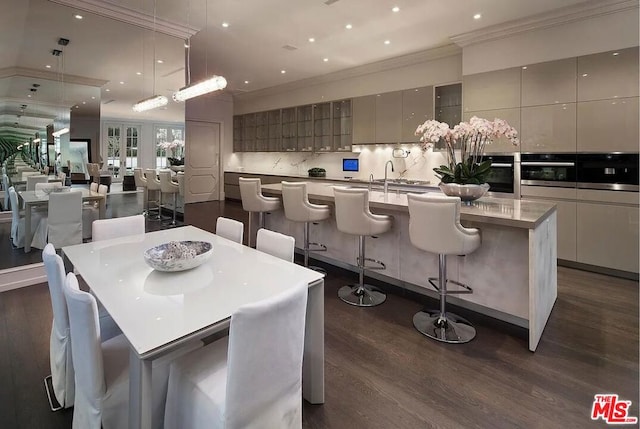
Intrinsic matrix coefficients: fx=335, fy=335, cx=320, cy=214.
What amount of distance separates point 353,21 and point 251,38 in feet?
5.18

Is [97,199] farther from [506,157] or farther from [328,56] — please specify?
[506,157]

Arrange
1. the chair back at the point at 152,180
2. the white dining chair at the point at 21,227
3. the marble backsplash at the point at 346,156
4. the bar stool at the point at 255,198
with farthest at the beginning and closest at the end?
the marble backsplash at the point at 346,156 < the chair back at the point at 152,180 < the bar stool at the point at 255,198 < the white dining chair at the point at 21,227

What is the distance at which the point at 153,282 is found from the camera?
1598mm

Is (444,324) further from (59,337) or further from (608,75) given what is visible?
(608,75)

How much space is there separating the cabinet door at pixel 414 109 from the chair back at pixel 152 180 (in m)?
4.14

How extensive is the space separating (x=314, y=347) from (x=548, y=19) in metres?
4.70

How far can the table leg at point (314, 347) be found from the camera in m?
1.70

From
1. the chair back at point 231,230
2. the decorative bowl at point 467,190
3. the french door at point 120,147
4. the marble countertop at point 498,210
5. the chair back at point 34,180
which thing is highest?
the french door at point 120,147

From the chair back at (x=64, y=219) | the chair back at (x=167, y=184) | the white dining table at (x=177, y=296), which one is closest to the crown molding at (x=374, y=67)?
the chair back at (x=167, y=184)

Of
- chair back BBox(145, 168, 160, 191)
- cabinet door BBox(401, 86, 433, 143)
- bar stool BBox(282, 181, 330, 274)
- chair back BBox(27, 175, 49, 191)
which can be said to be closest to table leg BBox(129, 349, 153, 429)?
bar stool BBox(282, 181, 330, 274)

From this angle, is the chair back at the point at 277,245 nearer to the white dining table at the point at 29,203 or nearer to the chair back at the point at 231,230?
the chair back at the point at 231,230

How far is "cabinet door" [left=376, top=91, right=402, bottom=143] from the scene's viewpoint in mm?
5879

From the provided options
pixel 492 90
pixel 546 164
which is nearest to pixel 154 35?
pixel 492 90

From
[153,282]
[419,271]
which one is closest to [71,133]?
[153,282]
